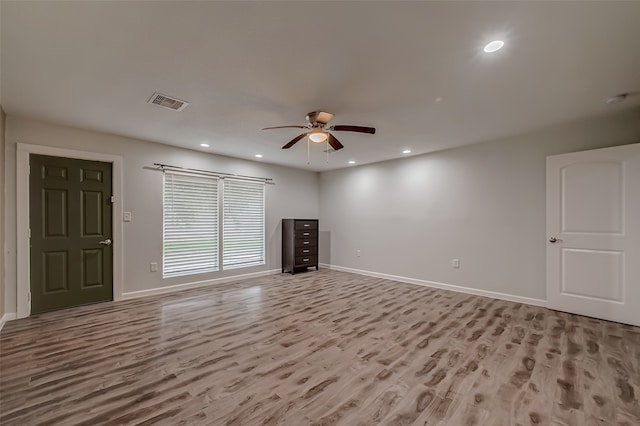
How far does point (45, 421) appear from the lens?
5.61 ft

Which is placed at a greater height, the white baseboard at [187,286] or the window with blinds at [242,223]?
the window with blinds at [242,223]

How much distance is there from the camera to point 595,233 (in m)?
3.45

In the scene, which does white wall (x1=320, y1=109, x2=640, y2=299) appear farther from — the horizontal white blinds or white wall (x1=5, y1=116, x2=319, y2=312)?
the horizontal white blinds

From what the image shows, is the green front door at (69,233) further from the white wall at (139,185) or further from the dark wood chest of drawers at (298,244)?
the dark wood chest of drawers at (298,244)

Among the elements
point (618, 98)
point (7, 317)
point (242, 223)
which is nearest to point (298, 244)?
point (242, 223)

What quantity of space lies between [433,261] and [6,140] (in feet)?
21.3

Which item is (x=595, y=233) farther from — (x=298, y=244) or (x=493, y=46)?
(x=298, y=244)

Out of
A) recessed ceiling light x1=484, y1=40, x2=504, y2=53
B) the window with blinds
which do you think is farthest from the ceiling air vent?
recessed ceiling light x1=484, y1=40, x2=504, y2=53

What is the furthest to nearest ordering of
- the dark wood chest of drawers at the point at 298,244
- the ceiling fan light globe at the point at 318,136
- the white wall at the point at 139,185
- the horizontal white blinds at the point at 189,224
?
the dark wood chest of drawers at the point at 298,244
the horizontal white blinds at the point at 189,224
the white wall at the point at 139,185
the ceiling fan light globe at the point at 318,136

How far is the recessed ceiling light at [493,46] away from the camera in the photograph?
1953mm

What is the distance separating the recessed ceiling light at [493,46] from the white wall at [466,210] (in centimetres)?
265

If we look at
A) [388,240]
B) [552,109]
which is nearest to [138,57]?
[552,109]

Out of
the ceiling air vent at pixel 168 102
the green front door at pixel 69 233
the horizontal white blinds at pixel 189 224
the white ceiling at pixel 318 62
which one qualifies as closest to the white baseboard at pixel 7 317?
the green front door at pixel 69 233

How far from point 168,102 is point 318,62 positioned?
5.93ft
